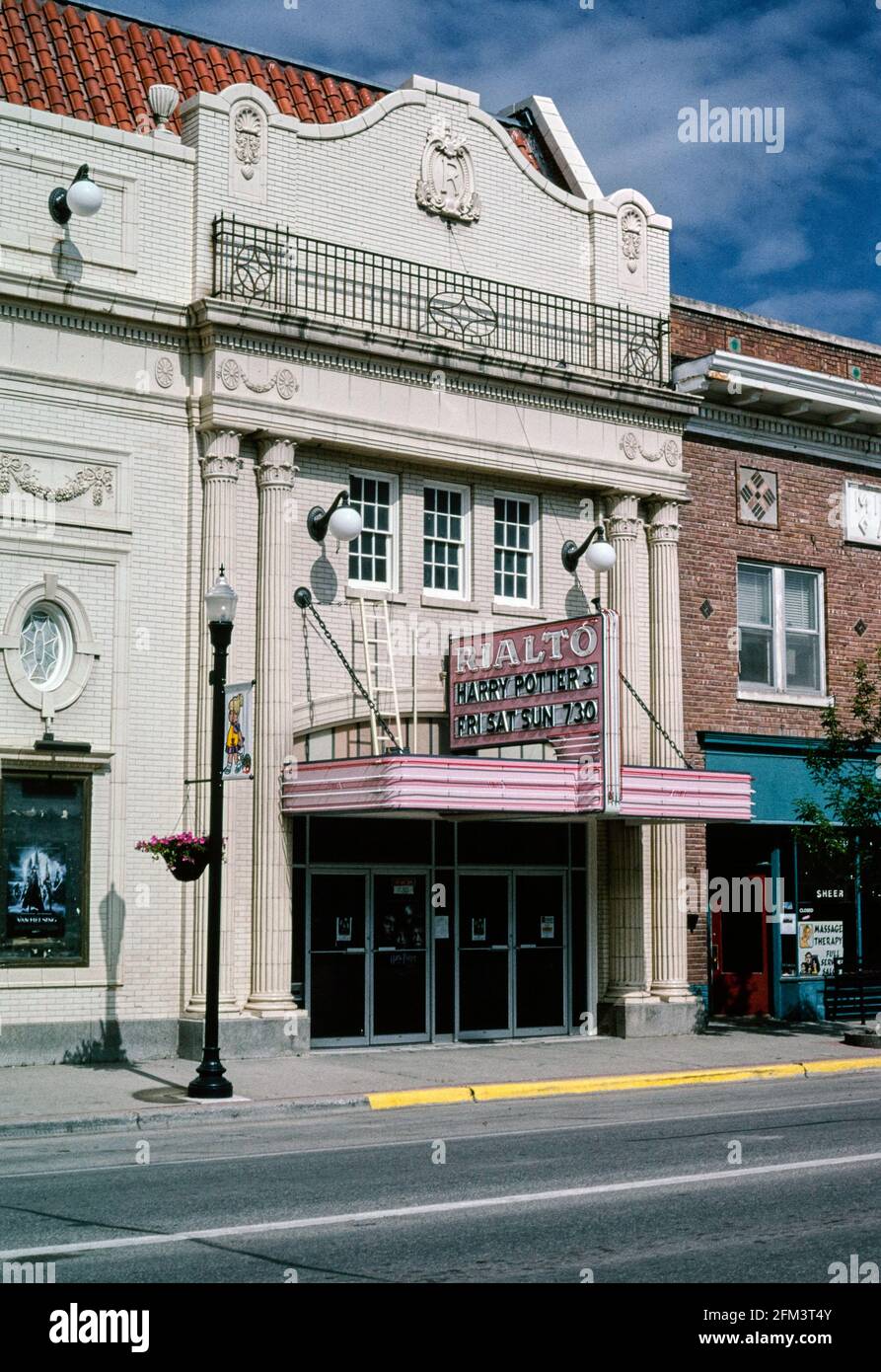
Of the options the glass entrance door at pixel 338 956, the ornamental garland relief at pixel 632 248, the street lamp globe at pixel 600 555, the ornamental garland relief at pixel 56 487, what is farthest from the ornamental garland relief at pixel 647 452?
the ornamental garland relief at pixel 56 487

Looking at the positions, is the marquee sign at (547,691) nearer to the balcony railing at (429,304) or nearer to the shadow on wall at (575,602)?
the shadow on wall at (575,602)

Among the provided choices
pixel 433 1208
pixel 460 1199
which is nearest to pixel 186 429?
pixel 460 1199

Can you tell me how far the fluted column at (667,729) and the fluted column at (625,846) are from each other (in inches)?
10.9

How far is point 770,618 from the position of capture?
2614 centimetres

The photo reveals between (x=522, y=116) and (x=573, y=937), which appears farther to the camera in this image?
(x=522, y=116)

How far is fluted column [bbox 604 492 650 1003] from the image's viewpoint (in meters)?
23.1

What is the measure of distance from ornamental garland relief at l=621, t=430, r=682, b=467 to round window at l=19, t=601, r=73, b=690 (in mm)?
8738

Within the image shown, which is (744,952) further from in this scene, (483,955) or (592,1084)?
(592,1084)

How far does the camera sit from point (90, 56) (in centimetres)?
2162

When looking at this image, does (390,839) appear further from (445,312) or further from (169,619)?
(445,312)

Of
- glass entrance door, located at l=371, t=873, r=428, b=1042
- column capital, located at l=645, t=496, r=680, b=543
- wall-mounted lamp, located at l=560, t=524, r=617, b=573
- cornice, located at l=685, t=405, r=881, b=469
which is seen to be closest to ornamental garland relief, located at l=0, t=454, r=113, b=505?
glass entrance door, located at l=371, t=873, r=428, b=1042

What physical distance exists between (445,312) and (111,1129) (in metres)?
12.2
